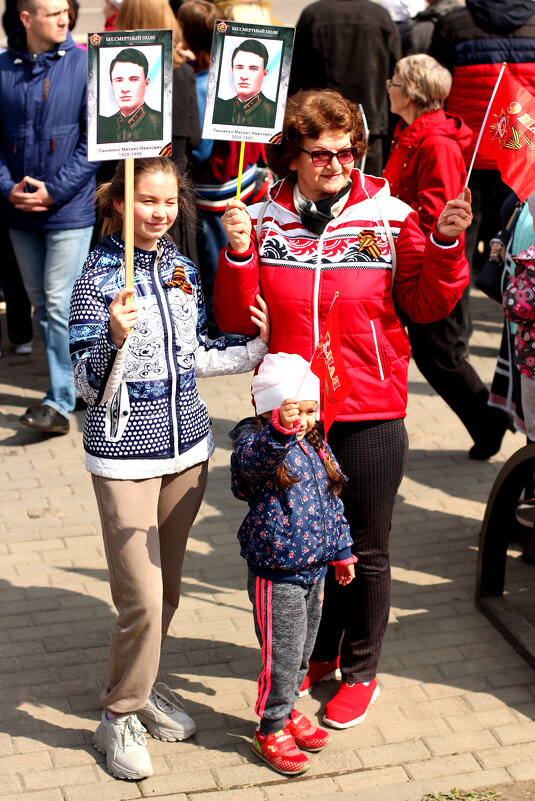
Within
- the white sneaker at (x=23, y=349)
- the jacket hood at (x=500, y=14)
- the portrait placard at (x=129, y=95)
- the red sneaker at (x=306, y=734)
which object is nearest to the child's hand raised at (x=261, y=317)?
the portrait placard at (x=129, y=95)

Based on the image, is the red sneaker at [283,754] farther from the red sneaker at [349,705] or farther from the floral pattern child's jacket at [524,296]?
the floral pattern child's jacket at [524,296]

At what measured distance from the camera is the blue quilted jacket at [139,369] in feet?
11.0

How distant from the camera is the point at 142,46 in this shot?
10.7ft

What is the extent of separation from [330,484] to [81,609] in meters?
1.57

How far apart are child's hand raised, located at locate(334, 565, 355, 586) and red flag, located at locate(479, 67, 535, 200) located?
1.38 metres

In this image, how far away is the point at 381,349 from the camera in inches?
143

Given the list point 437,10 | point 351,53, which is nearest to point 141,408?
point 351,53

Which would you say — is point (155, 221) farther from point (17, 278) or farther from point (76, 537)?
point (17, 278)

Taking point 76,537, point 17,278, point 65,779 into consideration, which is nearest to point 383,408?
point 65,779

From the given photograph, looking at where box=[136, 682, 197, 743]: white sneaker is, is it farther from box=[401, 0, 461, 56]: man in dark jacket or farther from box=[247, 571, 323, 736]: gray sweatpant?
box=[401, 0, 461, 56]: man in dark jacket

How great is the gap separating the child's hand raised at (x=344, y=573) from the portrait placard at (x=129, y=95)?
1449 millimetres

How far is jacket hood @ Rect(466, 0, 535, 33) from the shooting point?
7176 millimetres

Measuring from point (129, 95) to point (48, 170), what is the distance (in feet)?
9.89

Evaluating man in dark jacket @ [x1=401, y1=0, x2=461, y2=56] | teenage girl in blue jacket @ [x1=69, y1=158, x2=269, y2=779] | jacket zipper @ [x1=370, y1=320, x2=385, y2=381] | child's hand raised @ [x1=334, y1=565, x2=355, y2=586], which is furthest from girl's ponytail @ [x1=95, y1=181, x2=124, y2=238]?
man in dark jacket @ [x1=401, y1=0, x2=461, y2=56]
